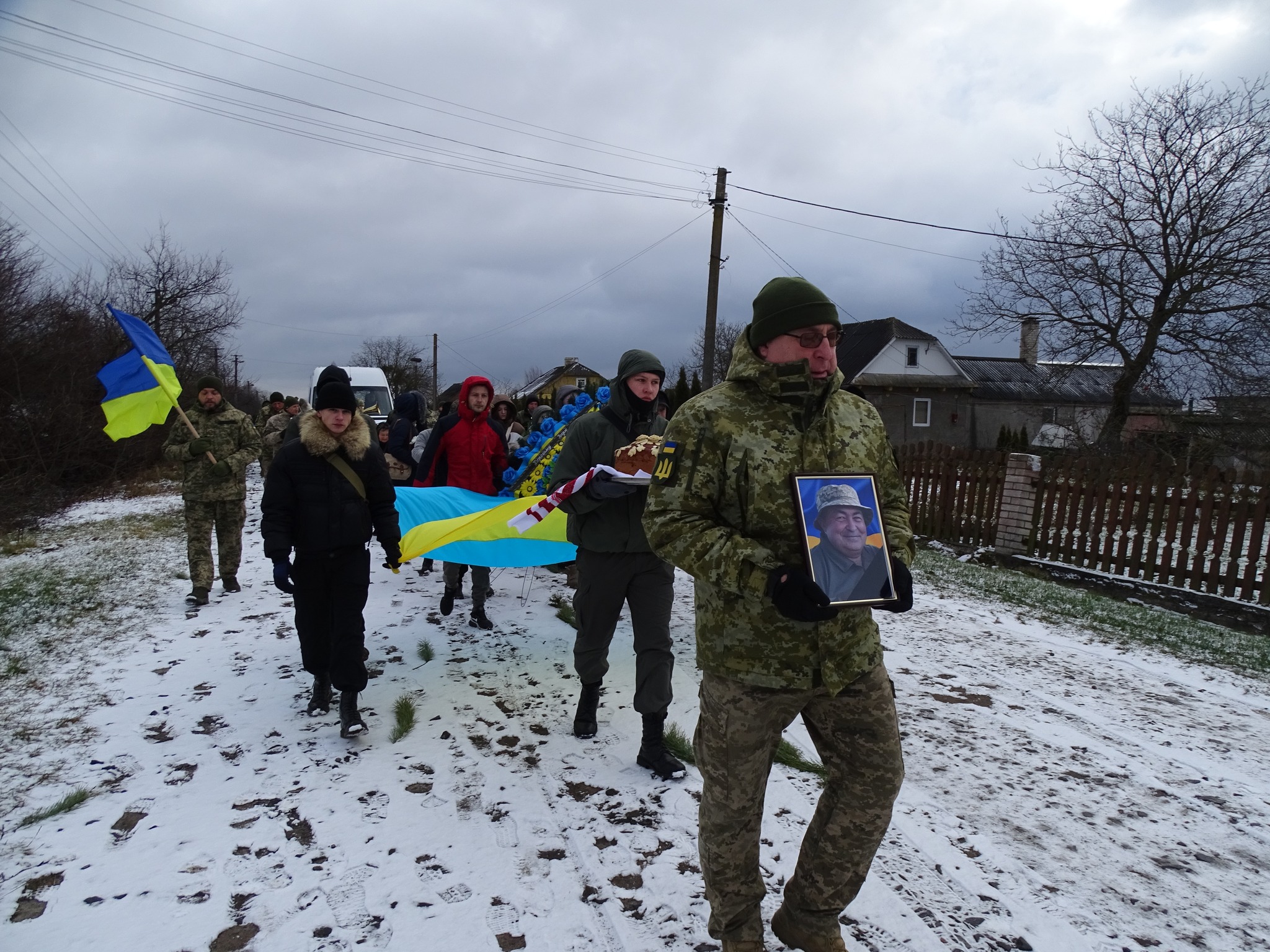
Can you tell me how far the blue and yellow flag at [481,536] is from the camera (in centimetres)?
516

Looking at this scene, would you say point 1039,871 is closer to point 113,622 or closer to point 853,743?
point 853,743

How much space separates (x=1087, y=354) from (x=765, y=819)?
67.5 ft

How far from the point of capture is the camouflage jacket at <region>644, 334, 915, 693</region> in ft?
7.02

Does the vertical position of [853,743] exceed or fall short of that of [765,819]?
it exceeds it

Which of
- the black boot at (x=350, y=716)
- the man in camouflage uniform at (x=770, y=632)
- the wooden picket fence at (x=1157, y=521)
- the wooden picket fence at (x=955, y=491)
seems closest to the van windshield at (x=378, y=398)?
the wooden picket fence at (x=955, y=491)

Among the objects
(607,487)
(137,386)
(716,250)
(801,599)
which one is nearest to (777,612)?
(801,599)

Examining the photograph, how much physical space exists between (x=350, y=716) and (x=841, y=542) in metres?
3.11

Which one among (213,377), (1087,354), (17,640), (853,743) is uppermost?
(1087,354)

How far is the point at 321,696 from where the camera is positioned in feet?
14.5

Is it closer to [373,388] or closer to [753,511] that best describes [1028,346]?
[373,388]

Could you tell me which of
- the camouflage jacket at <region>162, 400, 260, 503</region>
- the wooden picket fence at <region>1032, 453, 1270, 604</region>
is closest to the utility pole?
the wooden picket fence at <region>1032, 453, 1270, 604</region>

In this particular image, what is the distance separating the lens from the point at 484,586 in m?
A: 6.23

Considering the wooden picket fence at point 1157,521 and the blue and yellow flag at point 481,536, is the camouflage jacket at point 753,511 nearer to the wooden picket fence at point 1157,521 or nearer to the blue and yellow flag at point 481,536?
the blue and yellow flag at point 481,536

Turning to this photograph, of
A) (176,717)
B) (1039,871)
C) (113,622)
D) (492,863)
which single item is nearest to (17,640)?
(113,622)
